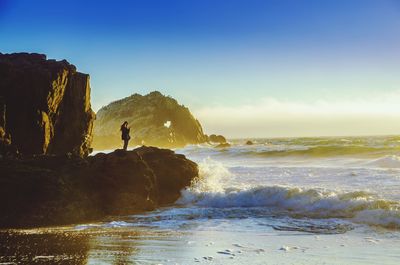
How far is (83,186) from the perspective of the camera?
600 inches

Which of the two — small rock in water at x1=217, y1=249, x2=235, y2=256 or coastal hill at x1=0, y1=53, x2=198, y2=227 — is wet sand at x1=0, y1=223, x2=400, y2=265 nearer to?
small rock in water at x1=217, y1=249, x2=235, y2=256

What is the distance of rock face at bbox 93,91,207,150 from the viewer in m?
111

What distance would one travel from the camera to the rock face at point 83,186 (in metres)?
12.8

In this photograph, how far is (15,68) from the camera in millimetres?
19625

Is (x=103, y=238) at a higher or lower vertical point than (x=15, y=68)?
lower

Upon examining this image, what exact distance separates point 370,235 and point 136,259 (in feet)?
20.5

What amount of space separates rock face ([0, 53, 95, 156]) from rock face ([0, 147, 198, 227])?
11.2 ft

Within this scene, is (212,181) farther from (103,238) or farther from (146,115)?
(146,115)

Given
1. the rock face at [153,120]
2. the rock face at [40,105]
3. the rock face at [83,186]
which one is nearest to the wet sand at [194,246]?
the rock face at [83,186]

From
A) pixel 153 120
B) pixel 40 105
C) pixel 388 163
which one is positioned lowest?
pixel 388 163

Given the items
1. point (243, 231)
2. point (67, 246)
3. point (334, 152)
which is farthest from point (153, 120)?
point (67, 246)

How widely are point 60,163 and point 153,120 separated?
330 ft

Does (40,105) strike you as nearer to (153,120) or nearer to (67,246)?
(67,246)

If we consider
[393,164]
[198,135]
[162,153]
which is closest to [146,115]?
[198,135]
